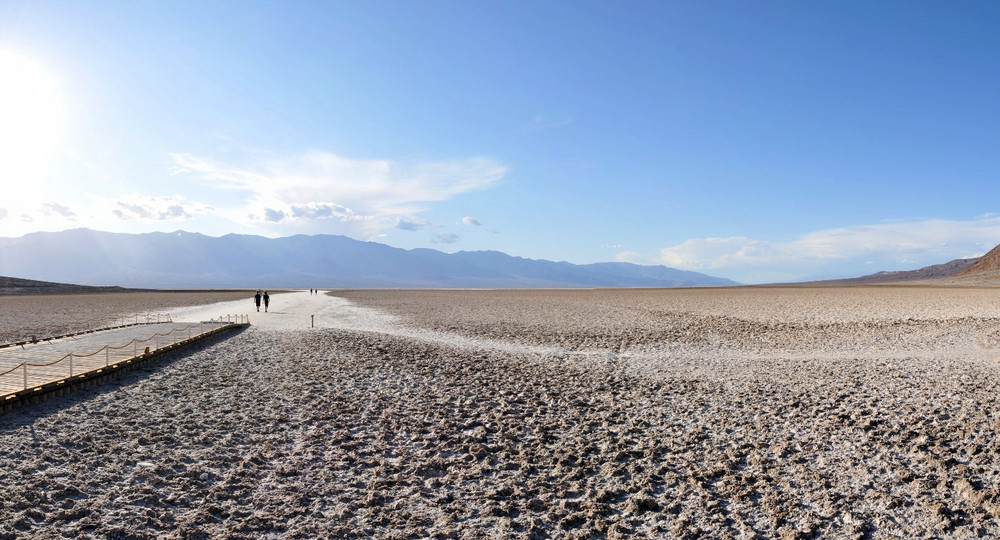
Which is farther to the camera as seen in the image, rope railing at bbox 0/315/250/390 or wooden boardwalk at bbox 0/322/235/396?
rope railing at bbox 0/315/250/390

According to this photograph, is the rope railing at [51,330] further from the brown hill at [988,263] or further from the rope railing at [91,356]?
the brown hill at [988,263]

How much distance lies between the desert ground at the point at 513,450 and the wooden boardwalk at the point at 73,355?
761 millimetres

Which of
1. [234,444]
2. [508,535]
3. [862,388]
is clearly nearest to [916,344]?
[862,388]

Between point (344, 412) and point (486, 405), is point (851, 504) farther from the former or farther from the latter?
point (344, 412)

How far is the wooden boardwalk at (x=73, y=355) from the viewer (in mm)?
12016

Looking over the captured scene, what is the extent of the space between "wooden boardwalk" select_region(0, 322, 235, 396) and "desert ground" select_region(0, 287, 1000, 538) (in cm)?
76

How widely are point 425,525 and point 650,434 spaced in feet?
16.2

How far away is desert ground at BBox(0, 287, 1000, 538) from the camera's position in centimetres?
653

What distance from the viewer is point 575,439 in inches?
376

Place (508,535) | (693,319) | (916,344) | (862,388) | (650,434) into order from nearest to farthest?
1. (508,535)
2. (650,434)
3. (862,388)
4. (916,344)
5. (693,319)

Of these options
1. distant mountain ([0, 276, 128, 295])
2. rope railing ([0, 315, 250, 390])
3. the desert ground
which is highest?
distant mountain ([0, 276, 128, 295])

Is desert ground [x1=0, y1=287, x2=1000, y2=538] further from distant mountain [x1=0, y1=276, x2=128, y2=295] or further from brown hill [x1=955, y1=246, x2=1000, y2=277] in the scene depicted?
brown hill [x1=955, y1=246, x2=1000, y2=277]

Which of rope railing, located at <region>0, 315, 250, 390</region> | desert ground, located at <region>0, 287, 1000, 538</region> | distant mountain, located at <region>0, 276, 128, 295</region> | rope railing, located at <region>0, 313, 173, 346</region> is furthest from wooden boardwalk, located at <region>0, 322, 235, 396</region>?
distant mountain, located at <region>0, 276, 128, 295</region>

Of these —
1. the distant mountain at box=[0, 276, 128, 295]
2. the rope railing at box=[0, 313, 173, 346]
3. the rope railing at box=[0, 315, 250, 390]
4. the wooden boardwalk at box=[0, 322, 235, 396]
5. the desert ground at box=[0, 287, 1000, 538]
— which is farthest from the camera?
the distant mountain at box=[0, 276, 128, 295]
